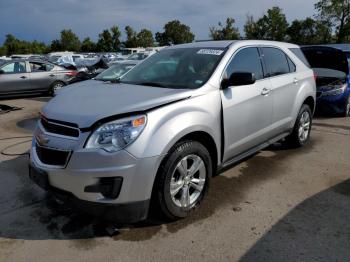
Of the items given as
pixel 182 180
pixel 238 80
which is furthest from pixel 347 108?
pixel 182 180

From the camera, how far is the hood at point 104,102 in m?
3.05

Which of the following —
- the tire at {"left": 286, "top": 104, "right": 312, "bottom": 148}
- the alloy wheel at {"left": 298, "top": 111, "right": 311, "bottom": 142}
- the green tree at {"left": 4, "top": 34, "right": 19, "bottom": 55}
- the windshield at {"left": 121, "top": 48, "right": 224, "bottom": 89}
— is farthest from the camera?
the green tree at {"left": 4, "top": 34, "right": 19, "bottom": 55}

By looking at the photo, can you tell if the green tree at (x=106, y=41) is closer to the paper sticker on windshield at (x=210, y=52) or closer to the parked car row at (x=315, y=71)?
the parked car row at (x=315, y=71)

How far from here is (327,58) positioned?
859 centimetres

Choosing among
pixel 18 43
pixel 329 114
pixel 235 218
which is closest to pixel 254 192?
pixel 235 218

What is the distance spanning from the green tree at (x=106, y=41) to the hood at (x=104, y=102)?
78.1 metres

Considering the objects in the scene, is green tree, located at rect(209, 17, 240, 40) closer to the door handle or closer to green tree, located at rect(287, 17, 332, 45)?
green tree, located at rect(287, 17, 332, 45)

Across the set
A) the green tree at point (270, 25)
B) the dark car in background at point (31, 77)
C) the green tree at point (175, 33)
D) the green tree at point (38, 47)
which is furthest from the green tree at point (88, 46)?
the dark car in background at point (31, 77)

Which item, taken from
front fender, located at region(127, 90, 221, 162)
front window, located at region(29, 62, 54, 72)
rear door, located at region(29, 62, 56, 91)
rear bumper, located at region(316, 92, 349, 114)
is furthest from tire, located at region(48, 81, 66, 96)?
front fender, located at region(127, 90, 221, 162)

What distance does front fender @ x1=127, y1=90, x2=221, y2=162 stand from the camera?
297 cm

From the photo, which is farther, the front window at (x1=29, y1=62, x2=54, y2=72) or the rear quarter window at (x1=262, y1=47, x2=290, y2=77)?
the front window at (x1=29, y1=62, x2=54, y2=72)

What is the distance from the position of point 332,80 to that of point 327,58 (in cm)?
58

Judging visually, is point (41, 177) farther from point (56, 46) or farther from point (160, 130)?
point (56, 46)

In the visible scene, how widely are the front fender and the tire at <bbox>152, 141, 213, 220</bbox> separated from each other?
0.48 feet
